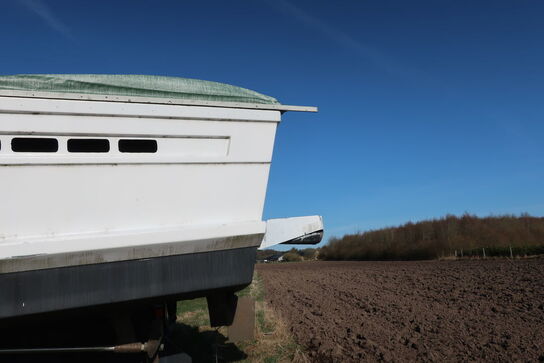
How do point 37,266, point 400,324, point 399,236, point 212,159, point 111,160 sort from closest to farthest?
point 37,266, point 111,160, point 212,159, point 400,324, point 399,236

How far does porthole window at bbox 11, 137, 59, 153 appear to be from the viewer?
3522 millimetres

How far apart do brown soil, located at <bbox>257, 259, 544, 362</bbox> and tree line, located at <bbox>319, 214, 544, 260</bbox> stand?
45.0 feet

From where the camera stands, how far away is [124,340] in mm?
4070

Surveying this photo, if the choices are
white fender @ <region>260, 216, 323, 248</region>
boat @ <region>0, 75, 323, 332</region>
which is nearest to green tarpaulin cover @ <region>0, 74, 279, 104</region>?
boat @ <region>0, 75, 323, 332</region>

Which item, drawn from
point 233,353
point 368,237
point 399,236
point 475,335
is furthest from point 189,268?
point 368,237

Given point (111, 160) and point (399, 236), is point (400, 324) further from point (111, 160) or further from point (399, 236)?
point (399, 236)

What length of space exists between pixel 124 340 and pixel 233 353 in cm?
288

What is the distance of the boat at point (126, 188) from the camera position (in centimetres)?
332

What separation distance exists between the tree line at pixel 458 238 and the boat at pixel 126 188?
24157 mm

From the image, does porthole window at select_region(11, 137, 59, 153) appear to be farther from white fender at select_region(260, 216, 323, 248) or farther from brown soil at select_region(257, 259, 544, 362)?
brown soil at select_region(257, 259, 544, 362)

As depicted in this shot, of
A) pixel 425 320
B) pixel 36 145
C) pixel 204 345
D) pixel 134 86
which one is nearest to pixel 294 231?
pixel 134 86

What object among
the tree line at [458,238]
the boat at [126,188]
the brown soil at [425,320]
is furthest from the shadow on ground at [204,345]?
the tree line at [458,238]

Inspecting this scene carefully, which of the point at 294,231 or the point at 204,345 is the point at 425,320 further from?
the point at 294,231

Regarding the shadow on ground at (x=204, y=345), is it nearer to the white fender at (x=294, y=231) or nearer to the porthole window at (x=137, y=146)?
the white fender at (x=294, y=231)
